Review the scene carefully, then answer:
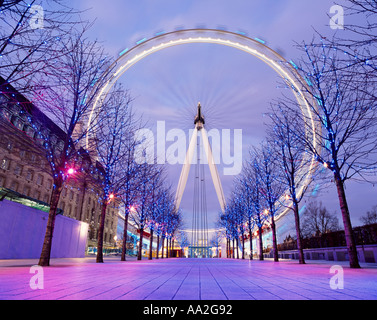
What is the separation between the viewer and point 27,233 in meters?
21.2

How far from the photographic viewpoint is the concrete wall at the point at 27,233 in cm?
1898

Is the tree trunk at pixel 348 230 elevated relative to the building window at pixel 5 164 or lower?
lower

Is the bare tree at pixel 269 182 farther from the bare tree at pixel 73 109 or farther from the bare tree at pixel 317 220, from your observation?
the bare tree at pixel 317 220

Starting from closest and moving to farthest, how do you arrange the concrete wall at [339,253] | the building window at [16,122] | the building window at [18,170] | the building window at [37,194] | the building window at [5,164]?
the concrete wall at [339,253] < the building window at [5,164] < the building window at [16,122] < the building window at [18,170] < the building window at [37,194]

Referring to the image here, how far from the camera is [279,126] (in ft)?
61.7

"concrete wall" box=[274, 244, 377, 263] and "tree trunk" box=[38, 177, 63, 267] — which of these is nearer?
"tree trunk" box=[38, 177, 63, 267]

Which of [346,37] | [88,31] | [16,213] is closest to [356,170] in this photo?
[346,37]

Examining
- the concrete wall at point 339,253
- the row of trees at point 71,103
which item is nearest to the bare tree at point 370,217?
the concrete wall at point 339,253

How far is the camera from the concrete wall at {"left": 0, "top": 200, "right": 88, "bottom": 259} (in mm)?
18984

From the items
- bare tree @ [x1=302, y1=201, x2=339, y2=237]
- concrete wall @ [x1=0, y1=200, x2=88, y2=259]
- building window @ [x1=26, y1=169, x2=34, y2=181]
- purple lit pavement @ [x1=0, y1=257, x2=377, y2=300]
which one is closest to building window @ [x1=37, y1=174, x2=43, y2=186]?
building window @ [x1=26, y1=169, x2=34, y2=181]

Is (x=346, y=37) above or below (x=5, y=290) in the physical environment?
above

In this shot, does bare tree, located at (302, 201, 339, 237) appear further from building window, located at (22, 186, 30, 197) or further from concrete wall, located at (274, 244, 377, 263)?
building window, located at (22, 186, 30, 197)

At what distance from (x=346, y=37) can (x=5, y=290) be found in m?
9.14
